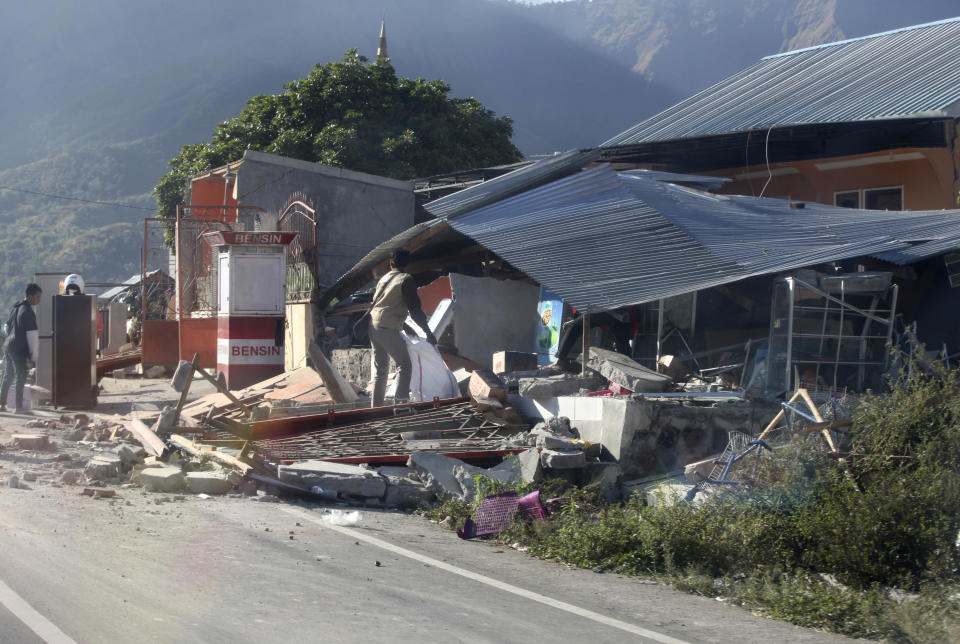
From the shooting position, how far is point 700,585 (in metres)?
5.43

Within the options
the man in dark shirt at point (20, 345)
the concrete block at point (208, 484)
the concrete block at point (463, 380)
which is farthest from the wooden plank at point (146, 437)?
the concrete block at point (463, 380)

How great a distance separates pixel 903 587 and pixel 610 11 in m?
194

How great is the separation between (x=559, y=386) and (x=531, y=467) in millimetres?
1751

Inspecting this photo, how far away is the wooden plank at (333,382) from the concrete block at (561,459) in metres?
4.11

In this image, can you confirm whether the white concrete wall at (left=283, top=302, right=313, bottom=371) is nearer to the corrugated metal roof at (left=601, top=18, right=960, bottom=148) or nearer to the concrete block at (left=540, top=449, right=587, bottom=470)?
the corrugated metal roof at (left=601, top=18, right=960, bottom=148)

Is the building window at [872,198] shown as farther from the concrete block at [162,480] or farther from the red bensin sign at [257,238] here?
the concrete block at [162,480]

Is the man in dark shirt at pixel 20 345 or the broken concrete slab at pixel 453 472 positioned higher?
the man in dark shirt at pixel 20 345

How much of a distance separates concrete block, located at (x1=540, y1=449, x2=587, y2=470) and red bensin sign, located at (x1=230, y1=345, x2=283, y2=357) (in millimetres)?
7089

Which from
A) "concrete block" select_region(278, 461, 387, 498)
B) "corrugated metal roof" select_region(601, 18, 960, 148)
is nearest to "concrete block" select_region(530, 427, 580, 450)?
"concrete block" select_region(278, 461, 387, 498)

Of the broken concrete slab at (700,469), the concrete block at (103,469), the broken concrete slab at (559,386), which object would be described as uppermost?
the broken concrete slab at (559,386)

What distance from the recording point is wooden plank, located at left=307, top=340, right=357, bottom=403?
10657mm

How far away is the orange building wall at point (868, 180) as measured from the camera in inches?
603

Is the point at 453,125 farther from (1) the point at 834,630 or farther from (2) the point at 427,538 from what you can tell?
(1) the point at 834,630

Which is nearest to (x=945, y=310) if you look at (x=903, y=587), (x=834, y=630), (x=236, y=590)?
(x=903, y=587)
